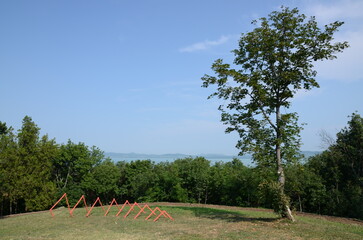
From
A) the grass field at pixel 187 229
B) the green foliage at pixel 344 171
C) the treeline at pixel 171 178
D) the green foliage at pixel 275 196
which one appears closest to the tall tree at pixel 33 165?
the treeline at pixel 171 178

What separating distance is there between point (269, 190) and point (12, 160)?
26100mm

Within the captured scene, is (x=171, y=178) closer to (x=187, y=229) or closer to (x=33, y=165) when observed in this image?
(x=33, y=165)

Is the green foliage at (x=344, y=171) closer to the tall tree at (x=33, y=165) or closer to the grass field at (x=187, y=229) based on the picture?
the grass field at (x=187, y=229)

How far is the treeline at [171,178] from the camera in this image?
24.7 meters

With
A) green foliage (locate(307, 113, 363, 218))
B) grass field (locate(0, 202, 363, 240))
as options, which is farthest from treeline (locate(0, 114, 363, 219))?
grass field (locate(0, 202, 363, 240))

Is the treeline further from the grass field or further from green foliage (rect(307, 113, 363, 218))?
the grass field

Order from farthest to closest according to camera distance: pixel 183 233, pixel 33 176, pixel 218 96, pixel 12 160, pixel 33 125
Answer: pixel 33 125
pixel 33 176
pixel 12 160
pixel 218 96
pixel 183 233

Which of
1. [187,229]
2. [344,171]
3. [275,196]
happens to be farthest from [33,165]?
[344,171]

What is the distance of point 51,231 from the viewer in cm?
1359

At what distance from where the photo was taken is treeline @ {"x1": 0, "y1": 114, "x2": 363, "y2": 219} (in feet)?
80.9

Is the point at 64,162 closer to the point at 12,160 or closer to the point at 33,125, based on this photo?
the point at 33,125

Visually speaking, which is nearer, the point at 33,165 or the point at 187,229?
the point at 187,229

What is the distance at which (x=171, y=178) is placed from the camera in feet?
111

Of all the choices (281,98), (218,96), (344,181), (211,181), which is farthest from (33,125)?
(344,181)
